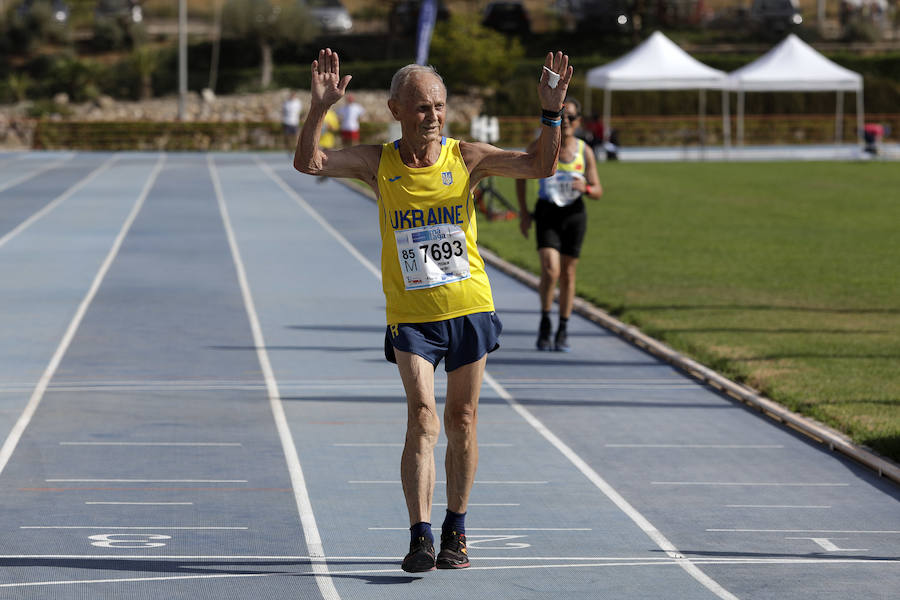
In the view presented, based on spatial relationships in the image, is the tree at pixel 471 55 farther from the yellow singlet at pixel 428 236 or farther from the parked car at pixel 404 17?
the yellow singlet at pixel 428 236

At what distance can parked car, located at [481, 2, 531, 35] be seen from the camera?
6712 centimetres

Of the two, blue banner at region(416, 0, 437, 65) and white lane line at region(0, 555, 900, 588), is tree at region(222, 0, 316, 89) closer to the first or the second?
blue banner at region(416, 0, 437, 65)

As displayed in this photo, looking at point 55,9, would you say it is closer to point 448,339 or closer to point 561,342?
point 561,342

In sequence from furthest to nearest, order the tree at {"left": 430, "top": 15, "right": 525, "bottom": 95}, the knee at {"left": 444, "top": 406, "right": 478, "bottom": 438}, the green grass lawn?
the tree at {"left": 430, "top": 15, "right": 525, "bottom": 95}
the green grass lawn
the knee at {"left": 444, "top": 406, "right": 478, "bottom": 438}

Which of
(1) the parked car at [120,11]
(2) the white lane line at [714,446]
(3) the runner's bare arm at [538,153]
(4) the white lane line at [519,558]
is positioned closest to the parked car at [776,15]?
(1) the parked car at [120,11]

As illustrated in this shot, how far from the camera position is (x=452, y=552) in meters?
5.90

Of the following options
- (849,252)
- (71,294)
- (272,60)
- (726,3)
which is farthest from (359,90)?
(71,294)

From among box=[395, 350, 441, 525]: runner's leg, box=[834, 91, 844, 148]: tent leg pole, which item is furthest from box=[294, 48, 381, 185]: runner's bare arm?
box=[834, 91, 844, 148]: tent leg pole

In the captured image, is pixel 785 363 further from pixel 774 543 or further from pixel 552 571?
pixel 552 571

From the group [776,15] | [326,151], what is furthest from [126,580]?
[776,15]

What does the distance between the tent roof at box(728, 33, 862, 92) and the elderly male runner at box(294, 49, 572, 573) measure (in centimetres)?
3812

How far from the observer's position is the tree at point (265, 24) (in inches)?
2613

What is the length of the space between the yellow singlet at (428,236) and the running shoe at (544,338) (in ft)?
21.0

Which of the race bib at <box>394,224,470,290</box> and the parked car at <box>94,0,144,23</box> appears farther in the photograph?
the parked car at <box>94,0,144,23</box>
